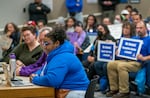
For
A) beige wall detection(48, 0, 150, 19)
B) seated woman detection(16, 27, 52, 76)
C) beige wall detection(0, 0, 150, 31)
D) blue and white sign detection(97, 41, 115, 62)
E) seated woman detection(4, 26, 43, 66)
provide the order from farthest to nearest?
beige wall detection(48, 0, 150, 19), beige wall detection(0, 0, 150, 31), blue and white sign detection(97, 41, 115, 62), seated woman detection(4, 26, 43, 66), seated woman detection(16, 27, 52, 76)

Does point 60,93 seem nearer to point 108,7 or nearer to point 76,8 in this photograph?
point 76,8

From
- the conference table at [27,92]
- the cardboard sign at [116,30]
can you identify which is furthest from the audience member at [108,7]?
the conference table at [27,92]

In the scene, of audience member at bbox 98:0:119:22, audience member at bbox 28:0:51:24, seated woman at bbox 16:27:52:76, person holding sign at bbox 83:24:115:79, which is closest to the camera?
seated woman at bbox 16:27:52:76

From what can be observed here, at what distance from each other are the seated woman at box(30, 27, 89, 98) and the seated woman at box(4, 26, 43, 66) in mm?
1147

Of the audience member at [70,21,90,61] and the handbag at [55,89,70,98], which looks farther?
the audience member at [70,21,90,61]

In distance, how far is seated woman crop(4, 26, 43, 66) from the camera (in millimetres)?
4328

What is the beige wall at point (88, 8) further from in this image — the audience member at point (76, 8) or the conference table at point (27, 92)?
the conference table at point (27, 92)

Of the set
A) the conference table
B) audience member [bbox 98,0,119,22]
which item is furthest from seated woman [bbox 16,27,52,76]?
audience member [bbox 98,0,119,22]

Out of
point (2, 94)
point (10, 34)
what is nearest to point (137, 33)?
point (10, 34)

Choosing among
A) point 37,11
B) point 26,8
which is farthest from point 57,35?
point 26,8

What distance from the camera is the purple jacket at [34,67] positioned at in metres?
3.76

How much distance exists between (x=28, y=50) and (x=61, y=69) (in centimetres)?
153

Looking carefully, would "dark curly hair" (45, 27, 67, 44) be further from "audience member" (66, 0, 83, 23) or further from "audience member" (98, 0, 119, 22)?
"audience member" (98, 0, 119, 22)

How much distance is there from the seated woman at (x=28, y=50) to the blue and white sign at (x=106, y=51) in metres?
1.55
